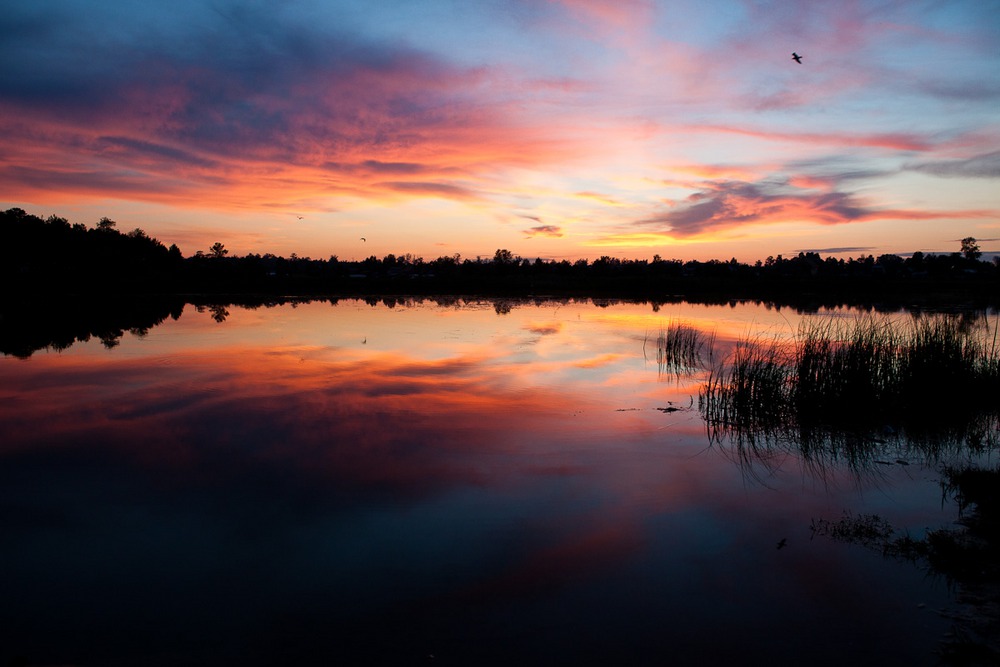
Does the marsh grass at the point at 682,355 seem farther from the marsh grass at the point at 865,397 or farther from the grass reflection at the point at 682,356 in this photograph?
the marsh grass at the point at 865,397

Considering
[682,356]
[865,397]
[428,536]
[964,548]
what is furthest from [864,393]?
[428,536]

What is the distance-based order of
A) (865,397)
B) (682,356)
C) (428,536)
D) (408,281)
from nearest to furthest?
(428,536) → (865,397) → (682,356) → (408,281)

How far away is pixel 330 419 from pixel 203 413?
9.31ft

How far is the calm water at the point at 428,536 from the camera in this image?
482 centimetres

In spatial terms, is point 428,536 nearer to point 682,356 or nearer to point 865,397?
point 865,397

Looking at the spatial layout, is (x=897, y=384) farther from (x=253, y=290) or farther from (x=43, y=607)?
(x=253, y=290)

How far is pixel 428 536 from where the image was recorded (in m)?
6.64

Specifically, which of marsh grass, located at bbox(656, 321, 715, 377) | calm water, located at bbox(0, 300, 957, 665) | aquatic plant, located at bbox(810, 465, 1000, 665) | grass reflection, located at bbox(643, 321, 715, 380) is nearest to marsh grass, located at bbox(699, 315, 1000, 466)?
calm water, located at bbox(0, 300, 957, 665)

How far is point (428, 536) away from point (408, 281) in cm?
8633

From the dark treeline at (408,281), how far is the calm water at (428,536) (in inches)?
1986

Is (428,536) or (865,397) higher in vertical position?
(865,397)

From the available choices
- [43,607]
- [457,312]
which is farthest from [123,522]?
[457,312]

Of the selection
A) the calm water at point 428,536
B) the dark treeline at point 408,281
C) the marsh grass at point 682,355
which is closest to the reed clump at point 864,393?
the calm water at point 428,536

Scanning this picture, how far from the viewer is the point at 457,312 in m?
39.2
